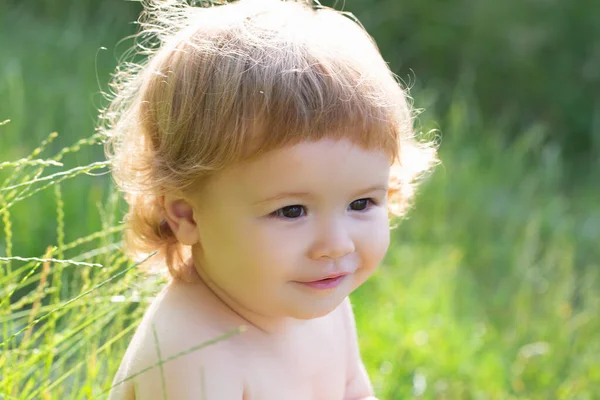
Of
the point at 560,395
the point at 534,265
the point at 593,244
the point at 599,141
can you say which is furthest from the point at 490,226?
the point at 599,141

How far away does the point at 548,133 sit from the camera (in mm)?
5555

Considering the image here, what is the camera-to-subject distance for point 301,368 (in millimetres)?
1814

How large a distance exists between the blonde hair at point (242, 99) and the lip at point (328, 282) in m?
0.24

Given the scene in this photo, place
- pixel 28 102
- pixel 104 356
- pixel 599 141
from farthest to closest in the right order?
pixel 599 141
pixel 28 102
pixel 104 356

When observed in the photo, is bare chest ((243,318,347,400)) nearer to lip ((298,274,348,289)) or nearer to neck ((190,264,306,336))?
neck ((190,264,306,336))

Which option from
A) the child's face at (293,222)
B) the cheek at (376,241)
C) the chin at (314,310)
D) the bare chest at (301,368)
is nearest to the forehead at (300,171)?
the child's face at (293,222)

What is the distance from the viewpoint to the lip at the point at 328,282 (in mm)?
1659

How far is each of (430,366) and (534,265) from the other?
Answer: 1064 millimetres

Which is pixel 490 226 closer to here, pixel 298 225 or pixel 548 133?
pixel 548 133

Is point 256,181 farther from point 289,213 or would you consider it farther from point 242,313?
point 242,313

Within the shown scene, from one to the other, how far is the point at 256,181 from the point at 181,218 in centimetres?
21

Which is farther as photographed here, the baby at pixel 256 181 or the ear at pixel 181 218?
→ the ear at pixel 181 218

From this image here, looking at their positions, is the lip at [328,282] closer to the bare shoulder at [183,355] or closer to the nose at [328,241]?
the nose at [328,241]

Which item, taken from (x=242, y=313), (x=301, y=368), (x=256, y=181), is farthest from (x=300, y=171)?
(x=301, y=368)
